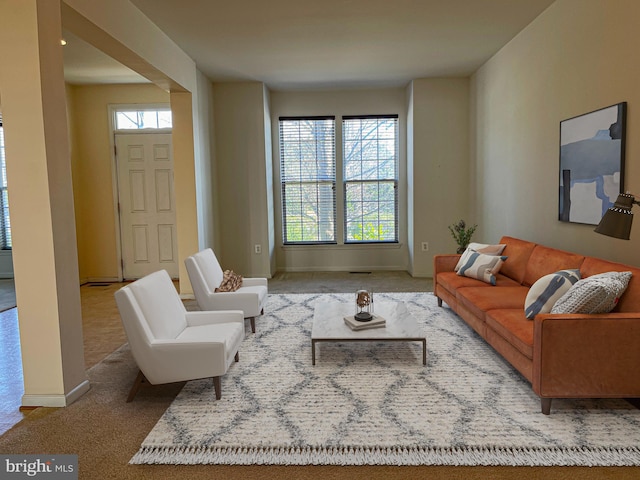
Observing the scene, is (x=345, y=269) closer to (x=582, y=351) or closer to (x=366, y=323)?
(x=366, y=323)

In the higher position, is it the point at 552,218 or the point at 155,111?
the point at 155,111

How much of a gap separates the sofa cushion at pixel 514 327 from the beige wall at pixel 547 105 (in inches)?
36.0

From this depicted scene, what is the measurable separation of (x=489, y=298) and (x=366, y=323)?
40.0 inches

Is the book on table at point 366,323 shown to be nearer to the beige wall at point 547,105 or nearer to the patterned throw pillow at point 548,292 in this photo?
the patterned throw pillow at point 548,292

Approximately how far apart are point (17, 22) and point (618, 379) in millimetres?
3860

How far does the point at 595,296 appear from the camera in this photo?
2.49 metres

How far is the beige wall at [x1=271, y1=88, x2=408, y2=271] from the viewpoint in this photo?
23.6 ft

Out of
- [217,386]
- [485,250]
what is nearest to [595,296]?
[485,250]

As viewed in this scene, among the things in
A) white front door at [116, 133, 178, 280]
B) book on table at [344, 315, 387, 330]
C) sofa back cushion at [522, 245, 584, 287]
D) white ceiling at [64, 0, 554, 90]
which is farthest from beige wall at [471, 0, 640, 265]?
white front door at [116, 133, 178, 280]

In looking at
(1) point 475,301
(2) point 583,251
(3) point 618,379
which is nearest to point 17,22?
(1) point 475,301

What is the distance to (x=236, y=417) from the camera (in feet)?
8.52

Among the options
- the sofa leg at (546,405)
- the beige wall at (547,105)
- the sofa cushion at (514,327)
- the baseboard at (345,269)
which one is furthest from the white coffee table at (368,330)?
the baseboard at (345,269)

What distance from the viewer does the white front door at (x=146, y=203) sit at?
6.70m

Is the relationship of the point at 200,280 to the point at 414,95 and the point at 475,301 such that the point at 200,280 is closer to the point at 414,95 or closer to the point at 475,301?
the point at 475,301
